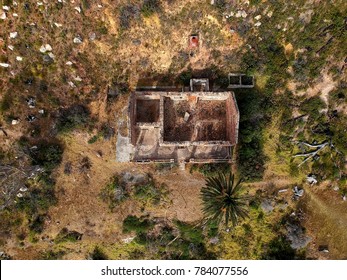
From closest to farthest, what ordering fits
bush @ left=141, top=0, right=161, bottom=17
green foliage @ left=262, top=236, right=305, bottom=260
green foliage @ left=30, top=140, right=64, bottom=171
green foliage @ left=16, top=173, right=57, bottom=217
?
1. bush @ left=141, top=0, right=161, bottom=17
2. green foliage @ left=30, top=140, right=64, bottom=171
3. green foliage @ left=16, top=173, right=57, bottom=217
4. green foliage @ left=262, top=236, right=305, bottom=260

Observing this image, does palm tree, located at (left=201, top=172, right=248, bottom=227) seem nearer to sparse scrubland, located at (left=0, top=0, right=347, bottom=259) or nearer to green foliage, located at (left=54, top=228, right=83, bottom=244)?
sparse scrubland, located at (left=0, top=0, right=347, bottom=259)

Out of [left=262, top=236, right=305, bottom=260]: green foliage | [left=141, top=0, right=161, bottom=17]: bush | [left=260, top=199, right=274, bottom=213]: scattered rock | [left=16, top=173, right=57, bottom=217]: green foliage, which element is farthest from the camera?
[left=262, top=236, right=305, bottom=260]: green foliage

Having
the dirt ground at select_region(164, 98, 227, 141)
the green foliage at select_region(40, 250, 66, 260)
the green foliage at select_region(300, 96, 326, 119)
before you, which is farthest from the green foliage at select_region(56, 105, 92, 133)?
the green foliage at select_region(300, 96, 326, 119)

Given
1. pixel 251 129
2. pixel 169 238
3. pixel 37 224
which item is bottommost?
pixel 169 238

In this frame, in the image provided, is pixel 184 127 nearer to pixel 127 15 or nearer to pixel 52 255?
pixel 127 15

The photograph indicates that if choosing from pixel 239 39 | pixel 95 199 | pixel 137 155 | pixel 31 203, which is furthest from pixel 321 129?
pixel 31 203

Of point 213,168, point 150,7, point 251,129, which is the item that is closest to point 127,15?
point 150,7
